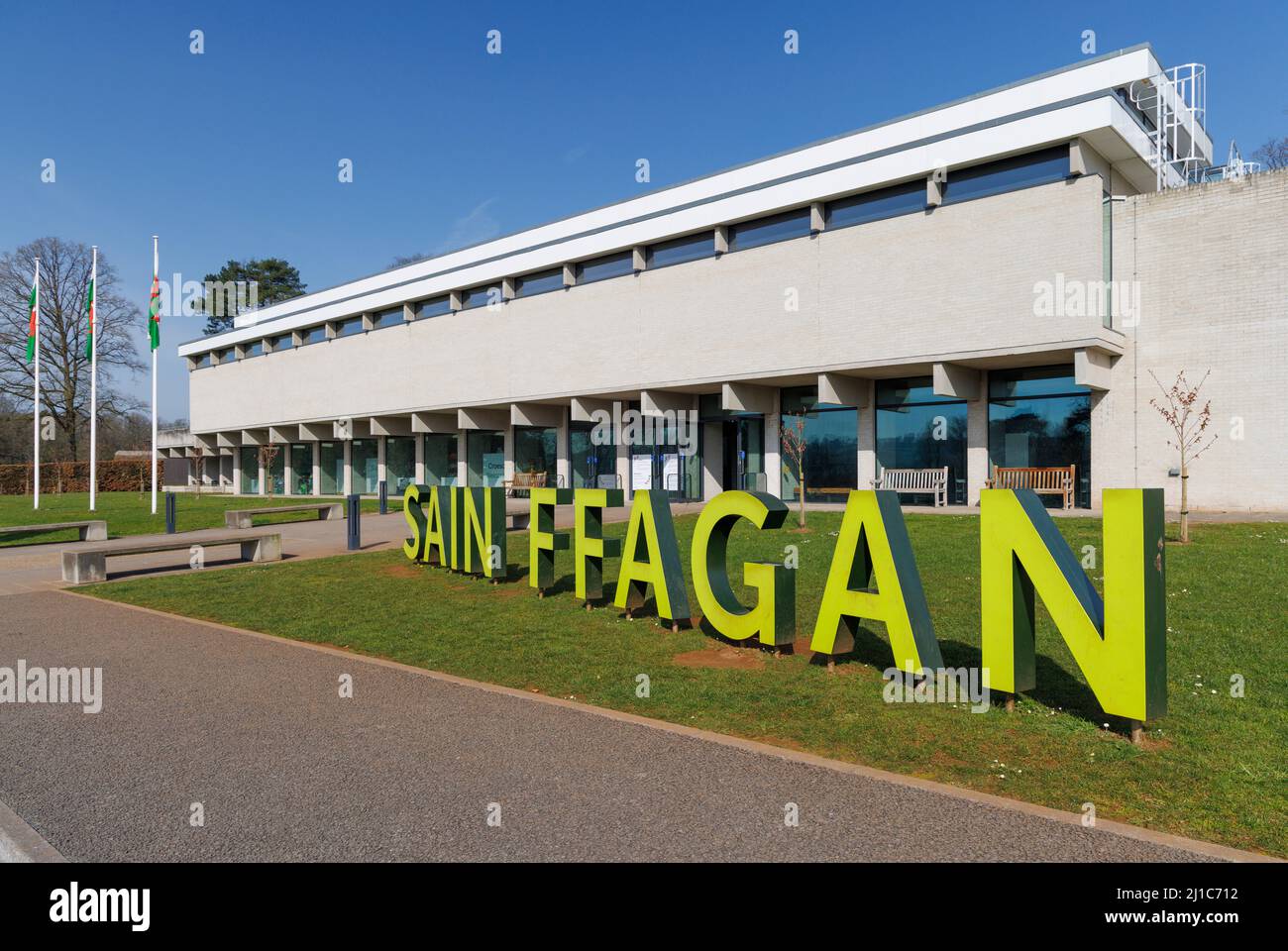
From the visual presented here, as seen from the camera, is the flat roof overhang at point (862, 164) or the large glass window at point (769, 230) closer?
the flat roof overhang at point (862, 164)

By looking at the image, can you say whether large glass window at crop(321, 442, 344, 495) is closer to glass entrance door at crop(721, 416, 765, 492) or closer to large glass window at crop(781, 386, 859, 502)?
glass entrance door at crop(721, 416, 765, 492)

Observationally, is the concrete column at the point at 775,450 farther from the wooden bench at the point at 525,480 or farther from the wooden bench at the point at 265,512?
the wooden bench at the point at 265,512

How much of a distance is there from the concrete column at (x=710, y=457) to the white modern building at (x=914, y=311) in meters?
0.08

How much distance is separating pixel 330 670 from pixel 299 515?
900 inches

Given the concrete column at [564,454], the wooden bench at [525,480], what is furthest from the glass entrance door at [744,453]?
the wooden bench at [525,480]

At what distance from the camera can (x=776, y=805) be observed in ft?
15.0

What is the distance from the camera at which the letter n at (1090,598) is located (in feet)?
18.0

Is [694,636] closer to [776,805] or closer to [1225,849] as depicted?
[776,805]

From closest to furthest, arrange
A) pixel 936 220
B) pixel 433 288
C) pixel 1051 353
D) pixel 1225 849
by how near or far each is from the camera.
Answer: pixel 1225 849
pixel 1051 353
pixel 936 220
pixel 433 288

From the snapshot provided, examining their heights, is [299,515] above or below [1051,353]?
below

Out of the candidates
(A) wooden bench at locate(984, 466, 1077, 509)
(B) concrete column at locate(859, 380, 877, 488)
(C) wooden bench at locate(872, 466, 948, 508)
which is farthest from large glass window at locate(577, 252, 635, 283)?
(A) wooden bench at locate(984, 466, 1077, 509)

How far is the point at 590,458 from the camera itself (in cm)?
3525

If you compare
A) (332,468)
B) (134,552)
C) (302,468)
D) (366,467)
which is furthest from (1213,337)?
(302,468)
